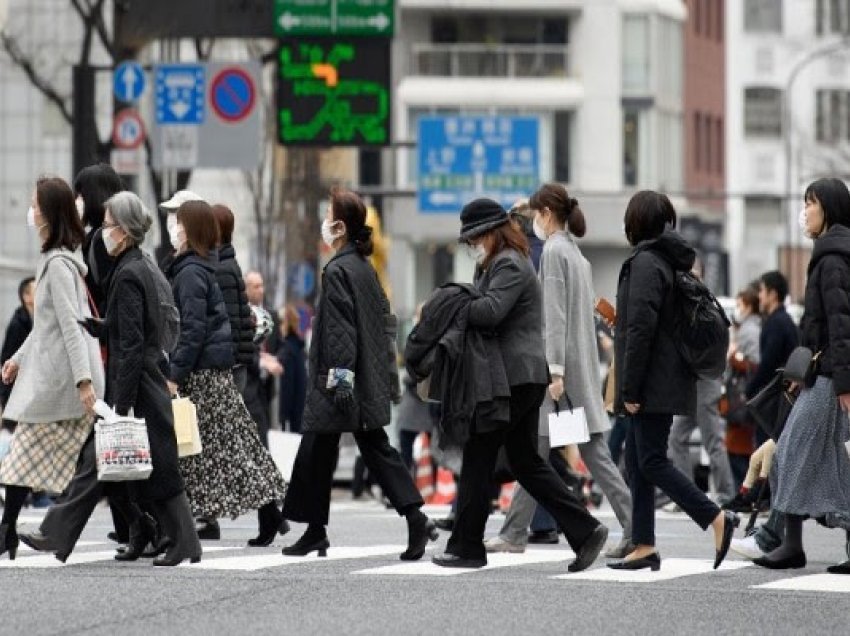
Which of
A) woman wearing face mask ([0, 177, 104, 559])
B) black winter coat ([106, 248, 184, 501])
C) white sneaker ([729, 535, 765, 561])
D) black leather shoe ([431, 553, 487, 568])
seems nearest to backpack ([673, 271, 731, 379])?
white sneaker ([729, 535, 765, 561])

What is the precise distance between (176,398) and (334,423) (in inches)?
40.6

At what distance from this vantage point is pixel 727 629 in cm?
1104

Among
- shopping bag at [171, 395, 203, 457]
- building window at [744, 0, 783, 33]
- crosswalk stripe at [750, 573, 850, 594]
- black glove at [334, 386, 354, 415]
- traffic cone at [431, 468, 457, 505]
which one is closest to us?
crosswalk stripe at [750, 573, 850, 594]

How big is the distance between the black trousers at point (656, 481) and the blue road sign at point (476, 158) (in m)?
36.2

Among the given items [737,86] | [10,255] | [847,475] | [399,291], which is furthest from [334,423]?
[737,86]

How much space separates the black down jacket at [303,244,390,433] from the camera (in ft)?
45.8

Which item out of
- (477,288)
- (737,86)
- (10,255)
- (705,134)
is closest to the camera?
(477,288)

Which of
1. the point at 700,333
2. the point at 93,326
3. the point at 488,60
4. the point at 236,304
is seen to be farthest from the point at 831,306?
the point at 488,60

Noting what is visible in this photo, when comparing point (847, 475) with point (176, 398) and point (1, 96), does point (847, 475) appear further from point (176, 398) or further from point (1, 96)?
point (1, 96)

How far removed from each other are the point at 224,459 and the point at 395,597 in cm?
322

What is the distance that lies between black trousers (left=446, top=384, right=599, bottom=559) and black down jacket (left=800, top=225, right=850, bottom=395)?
4.31ft

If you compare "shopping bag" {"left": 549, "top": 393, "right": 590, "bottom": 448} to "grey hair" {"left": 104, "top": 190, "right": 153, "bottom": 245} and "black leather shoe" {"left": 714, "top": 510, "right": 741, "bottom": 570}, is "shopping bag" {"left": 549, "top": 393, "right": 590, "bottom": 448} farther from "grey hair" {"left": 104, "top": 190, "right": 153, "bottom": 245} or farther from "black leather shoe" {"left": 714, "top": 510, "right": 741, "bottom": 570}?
"grey hair" {"left": 104, "top": 190, "right": 153, "bottom": 245}

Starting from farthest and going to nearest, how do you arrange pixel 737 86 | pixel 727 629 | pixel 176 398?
pixel 737 86
pixel 176 398
pixel 727 629

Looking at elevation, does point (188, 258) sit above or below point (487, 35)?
below
